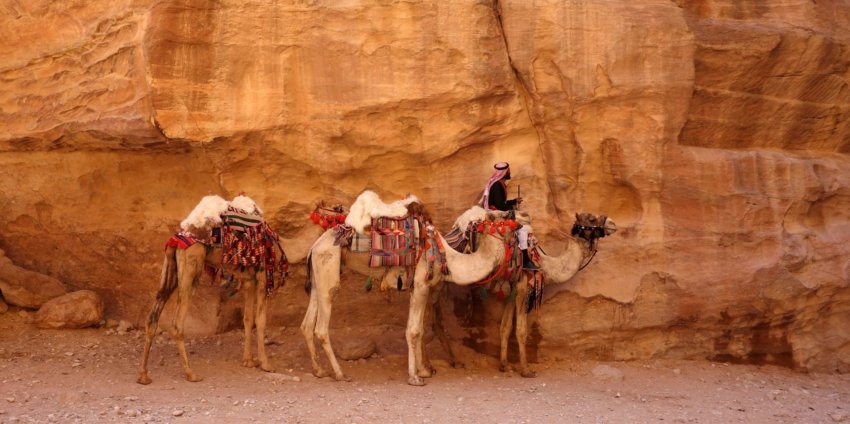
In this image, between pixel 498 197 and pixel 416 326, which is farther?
pixel 498 197

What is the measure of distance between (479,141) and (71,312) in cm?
489

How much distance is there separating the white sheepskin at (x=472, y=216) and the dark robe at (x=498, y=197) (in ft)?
0.64

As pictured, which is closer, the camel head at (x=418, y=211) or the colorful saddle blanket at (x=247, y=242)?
the colorful saddle blanket at (x=247, y=242)

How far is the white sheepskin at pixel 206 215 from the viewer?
26.5 ft

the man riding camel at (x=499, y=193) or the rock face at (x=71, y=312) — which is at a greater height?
the man riding camel at (x=499, y=193)

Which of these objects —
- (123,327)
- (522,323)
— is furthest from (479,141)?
(123,327)

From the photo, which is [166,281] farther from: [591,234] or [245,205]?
[591,234]

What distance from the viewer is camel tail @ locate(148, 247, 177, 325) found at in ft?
26.5

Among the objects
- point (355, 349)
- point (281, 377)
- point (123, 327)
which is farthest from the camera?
point (123, 327)

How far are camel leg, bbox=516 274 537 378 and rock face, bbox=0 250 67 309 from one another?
529 cm

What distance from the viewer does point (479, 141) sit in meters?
9.45

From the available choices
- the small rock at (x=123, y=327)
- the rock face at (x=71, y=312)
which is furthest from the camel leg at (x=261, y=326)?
the rock face at (x=71, y=312)

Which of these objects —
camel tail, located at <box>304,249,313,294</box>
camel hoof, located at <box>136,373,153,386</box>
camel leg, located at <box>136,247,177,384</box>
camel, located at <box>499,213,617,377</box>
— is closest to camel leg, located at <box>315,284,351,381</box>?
camel tail, located at <box>304,249,313,294</box>

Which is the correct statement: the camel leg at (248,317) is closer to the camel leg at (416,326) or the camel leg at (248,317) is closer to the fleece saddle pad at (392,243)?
the fleece saddle pad at (392,243)
